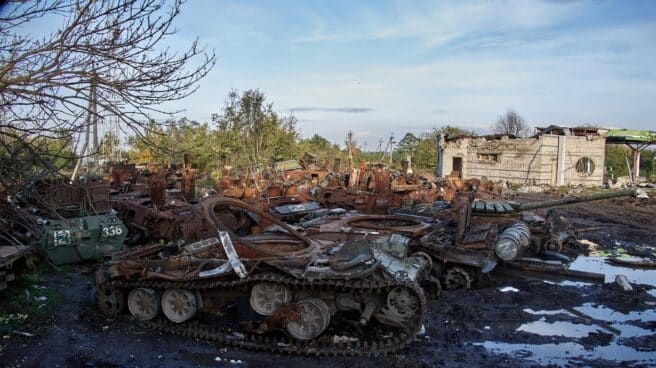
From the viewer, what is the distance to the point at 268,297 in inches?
240

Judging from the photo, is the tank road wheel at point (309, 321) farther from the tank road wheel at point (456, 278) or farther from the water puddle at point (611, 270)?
the water puddle at point (611, 270)

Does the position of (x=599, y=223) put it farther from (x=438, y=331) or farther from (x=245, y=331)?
(x=245, y=331)

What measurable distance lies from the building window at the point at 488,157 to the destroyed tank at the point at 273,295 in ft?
88.3

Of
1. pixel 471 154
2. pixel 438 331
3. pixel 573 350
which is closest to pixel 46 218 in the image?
→ pixel 438 331

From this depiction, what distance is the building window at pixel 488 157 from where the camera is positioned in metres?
32.5

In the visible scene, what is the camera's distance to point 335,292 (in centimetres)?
609

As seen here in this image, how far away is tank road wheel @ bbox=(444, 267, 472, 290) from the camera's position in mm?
8656

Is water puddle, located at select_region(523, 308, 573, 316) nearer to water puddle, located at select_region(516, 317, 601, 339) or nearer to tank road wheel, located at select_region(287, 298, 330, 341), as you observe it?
water puddle, located at select_region(516, 317, 601, 339)

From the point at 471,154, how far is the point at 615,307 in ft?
85.9

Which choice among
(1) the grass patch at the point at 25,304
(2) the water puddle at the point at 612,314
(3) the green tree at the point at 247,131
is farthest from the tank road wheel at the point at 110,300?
(3) the green tree at the point at 247,131

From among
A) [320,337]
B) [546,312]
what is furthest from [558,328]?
[320,337]

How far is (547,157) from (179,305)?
28.5 meters

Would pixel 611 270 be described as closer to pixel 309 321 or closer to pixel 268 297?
pixel 309 321

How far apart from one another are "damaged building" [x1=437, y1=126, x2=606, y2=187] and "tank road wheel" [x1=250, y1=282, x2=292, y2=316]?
27.1 metres
